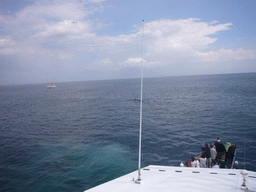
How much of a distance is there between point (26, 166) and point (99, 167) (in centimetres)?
824

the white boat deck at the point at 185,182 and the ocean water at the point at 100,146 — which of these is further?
the ocean water at the point at 100,146

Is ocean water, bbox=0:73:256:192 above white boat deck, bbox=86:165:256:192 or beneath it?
beneath

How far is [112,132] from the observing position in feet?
88.3

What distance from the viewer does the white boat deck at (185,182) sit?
15.3 ft

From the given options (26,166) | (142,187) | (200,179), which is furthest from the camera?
(26,166)

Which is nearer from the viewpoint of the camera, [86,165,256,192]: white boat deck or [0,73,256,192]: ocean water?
[86,165,256,192]: white boat deck

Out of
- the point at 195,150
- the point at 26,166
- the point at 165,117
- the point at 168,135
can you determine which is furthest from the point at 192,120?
the point at 26,166

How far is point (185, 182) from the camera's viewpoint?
5047 mm

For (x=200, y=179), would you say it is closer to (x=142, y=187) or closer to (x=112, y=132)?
(x=142, y=187)

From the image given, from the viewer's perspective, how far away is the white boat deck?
4652 mm

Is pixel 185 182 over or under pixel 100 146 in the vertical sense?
over

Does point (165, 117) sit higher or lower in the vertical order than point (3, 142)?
higher

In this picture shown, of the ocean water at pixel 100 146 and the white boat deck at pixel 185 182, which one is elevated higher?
the white boat deck at pixel 185 182

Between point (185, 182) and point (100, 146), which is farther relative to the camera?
point (100, 146)
